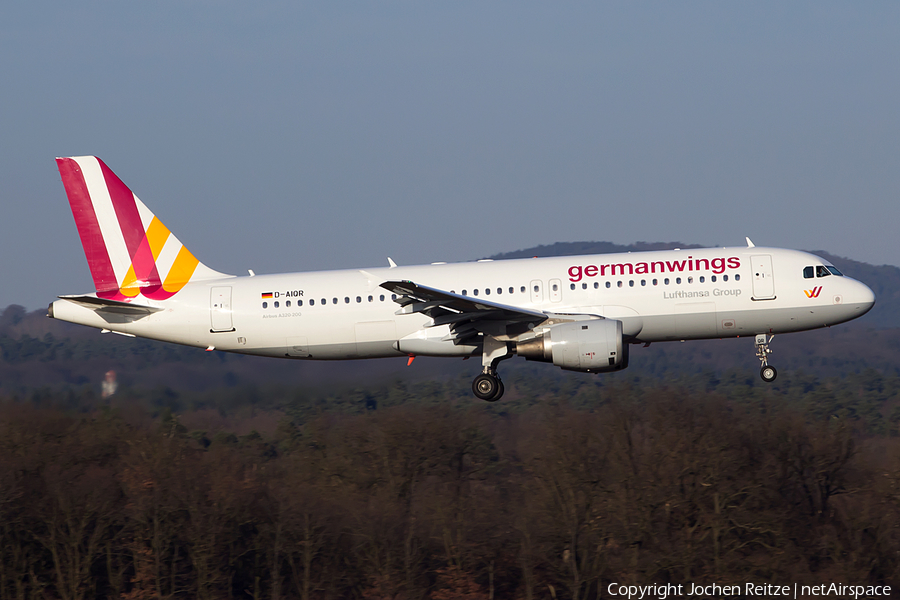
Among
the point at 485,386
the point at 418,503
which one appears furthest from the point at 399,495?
the point at 485,386

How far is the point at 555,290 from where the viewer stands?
94.1 ft

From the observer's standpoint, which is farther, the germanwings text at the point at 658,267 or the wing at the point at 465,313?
the germanwings text at the point at 658,267

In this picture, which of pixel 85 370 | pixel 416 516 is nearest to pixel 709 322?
pixel 416 516

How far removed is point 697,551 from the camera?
160ft

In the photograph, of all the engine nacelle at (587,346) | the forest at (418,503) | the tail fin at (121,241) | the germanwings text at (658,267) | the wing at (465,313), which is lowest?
the forest at (418,503)

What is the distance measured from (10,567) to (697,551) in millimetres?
35384

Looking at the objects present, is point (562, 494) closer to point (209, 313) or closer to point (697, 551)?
point (697, 551)

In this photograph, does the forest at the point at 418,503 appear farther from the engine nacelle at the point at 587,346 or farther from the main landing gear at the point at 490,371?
the engine nacelle at the point at 587,346

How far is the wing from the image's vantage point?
87.3 feet

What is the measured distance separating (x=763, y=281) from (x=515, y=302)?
293 inches

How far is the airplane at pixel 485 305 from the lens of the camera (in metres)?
28.1

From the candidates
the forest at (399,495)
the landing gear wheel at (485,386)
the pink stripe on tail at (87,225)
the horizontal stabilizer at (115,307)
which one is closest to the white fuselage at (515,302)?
the horizontal stabilizer at (115,307)

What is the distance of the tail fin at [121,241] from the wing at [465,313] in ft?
25.1

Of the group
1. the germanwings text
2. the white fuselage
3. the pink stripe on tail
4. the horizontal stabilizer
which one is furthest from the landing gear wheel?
the pink stripe on tail
